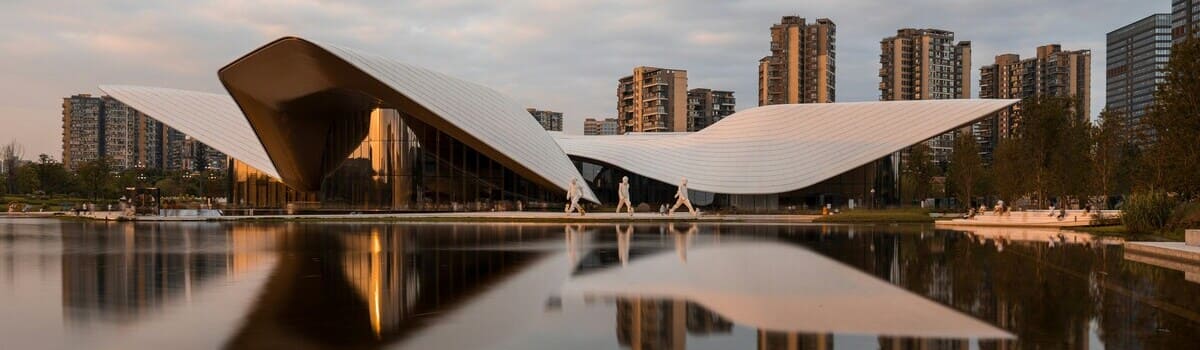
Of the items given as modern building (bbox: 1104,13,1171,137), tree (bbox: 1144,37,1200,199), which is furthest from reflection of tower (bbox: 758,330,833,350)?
modern building (bbox: 1104,13,1171,137)

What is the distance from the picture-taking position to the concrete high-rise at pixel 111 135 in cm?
13338

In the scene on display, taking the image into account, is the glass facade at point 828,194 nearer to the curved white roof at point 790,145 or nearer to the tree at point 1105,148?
the curved white roof at point 790,145

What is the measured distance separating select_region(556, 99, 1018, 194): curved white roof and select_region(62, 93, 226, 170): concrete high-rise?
10507 centimetres

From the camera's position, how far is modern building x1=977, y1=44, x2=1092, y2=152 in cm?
10625

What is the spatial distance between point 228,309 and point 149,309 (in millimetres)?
769

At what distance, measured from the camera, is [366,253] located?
16.3m

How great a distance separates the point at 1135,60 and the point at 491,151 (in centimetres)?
11596

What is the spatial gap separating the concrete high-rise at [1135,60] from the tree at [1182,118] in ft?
Answer: 355

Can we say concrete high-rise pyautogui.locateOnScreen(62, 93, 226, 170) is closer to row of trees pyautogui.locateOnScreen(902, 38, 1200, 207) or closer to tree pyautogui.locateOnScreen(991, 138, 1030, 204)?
row of trees pyautogui.locateOnScreen(902, 38, 1200, 207)

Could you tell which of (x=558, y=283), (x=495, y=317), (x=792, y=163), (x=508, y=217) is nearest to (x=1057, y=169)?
(x=792, y=163)

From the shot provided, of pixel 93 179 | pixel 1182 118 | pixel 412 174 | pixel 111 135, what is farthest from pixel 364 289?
pixel 111 135

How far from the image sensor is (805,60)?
101875 millimetres

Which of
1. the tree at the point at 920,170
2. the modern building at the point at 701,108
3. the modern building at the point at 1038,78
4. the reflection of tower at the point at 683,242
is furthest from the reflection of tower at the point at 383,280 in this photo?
the modern building at the point at 1038,78

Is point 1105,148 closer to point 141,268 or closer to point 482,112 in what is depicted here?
point 482,112
